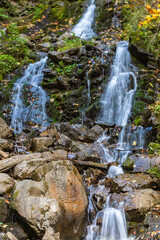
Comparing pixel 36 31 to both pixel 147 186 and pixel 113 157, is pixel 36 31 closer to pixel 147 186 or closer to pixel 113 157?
pixel 113 157

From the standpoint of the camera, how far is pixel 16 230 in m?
3.86

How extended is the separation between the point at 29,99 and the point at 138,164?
6.60 m

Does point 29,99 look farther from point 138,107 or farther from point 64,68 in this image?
point 138,107

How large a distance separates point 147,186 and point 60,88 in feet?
22.8

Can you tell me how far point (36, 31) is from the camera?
53.3ft

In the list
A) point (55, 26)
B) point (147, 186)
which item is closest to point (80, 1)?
point (55, 26)

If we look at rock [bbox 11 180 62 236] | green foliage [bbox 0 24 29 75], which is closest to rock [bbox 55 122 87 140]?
rock [bbox 11 180 62 236]

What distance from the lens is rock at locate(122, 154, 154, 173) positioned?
19.4ft

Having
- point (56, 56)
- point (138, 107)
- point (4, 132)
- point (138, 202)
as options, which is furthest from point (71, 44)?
point (138, 202)

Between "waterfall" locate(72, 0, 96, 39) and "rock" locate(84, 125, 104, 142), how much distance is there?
7845mm

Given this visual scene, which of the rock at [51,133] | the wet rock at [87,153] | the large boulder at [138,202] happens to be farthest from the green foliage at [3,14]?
the large boulder at [138,202]

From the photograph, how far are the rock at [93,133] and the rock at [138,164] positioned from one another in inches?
78.0

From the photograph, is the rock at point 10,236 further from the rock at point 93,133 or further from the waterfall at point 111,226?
the rock at point 93,133

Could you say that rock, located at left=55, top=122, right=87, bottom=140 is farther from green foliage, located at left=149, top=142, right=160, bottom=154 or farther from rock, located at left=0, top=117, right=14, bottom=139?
green foliage, located at left=149, top=142, right=160, bottom=154
